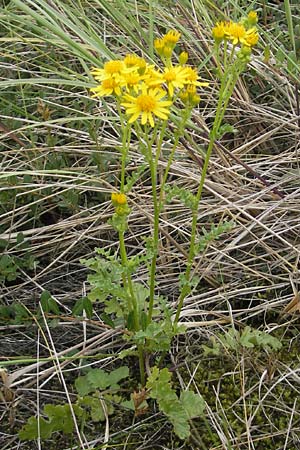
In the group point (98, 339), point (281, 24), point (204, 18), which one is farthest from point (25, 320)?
point (281, 24)

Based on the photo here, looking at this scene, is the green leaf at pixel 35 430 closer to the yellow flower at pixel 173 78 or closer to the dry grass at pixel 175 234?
the dry grass at pixel 175 234

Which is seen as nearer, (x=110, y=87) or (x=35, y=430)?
(x=110, y=87)

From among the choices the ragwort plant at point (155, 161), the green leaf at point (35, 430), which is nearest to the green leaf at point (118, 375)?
the ragwort plant at point (155, 161)

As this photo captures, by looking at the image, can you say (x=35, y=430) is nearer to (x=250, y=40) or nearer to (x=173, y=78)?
(x=173, y=78)

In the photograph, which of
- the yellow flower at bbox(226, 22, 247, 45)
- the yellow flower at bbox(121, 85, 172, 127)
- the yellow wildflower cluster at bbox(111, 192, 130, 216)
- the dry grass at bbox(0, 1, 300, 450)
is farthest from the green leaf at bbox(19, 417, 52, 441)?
the yellow flower at bbox(226, 22, 247, 45)

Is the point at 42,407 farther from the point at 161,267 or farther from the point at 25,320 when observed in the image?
the point at 161,267

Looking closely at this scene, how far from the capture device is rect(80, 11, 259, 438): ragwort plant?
97cm

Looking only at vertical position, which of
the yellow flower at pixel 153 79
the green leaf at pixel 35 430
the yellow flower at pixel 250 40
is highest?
the yellow flower at pixel 153 79

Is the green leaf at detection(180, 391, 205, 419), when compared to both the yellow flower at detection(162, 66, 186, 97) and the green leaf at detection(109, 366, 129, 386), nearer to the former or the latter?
the green leaf at detection(109, 366, 129, 386)

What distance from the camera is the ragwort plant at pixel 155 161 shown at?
97cm

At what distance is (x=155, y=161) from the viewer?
104 centimetres

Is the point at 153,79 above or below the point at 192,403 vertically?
above

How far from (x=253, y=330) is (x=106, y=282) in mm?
386

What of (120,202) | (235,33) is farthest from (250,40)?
(120,202)
